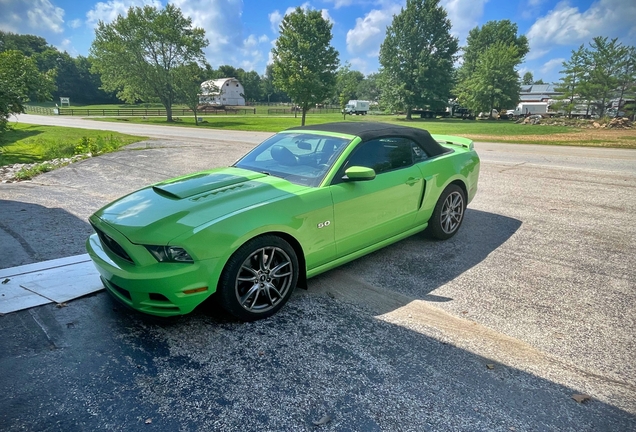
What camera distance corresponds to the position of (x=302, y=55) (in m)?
33.4

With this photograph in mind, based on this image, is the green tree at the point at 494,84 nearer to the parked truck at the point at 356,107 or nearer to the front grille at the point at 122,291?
the parked truck at the point at 356,107

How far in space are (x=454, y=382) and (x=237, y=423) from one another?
1335 millimetres

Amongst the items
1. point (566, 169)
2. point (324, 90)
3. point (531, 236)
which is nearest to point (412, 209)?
point (531, 236)

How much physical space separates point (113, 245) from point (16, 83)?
1278 cm

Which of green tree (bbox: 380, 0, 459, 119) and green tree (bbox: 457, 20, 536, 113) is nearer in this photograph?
green tree (bbox: 457, 20, 536, 113)

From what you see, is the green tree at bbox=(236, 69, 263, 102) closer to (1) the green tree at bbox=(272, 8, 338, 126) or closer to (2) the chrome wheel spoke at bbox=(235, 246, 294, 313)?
(1) the green tree at bbox=(272, 8, 338, 126)

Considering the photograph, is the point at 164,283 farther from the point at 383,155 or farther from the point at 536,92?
the point at 536,92

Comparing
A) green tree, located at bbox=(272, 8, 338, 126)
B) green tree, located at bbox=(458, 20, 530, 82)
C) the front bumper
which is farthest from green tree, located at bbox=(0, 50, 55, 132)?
green tree, located at bbox=(458, 20, 530, 82)

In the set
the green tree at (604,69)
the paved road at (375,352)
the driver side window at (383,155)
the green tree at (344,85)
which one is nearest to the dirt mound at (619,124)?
the green tree at (604,69)

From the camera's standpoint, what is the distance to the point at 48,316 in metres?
3.11

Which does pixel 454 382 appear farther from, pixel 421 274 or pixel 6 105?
pixel 6 105

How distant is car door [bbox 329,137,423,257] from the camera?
3.55m

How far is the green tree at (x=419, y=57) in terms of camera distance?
52.0 metres

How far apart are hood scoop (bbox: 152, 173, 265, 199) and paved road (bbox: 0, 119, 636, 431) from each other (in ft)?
3.35
